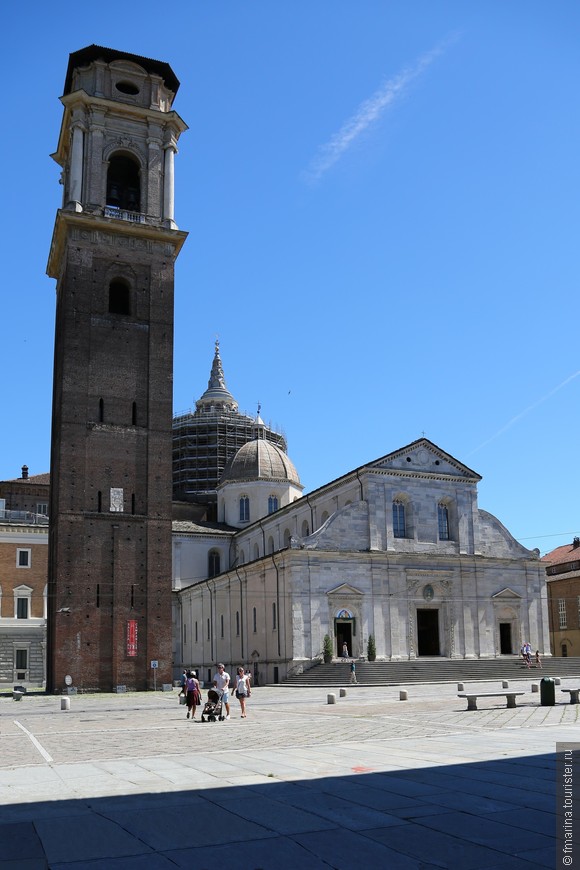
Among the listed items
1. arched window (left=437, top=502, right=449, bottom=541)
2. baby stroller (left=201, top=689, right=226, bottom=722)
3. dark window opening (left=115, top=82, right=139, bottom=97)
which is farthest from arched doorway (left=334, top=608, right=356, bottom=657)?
dark window opening (left=115, top=82, right=139, bottom=97)

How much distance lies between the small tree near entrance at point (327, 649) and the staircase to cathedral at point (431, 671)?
38cm

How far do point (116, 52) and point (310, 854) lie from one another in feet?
177

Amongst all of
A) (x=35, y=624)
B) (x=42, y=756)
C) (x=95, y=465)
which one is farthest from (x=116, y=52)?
(x=42, y=756)

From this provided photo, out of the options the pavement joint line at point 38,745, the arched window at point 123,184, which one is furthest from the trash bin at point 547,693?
the arched window at point 123,184

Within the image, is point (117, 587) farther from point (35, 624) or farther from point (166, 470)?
point (35, 624)

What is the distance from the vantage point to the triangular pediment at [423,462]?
53062mm

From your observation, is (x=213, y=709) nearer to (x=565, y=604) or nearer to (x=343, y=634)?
(x=343, y=634)

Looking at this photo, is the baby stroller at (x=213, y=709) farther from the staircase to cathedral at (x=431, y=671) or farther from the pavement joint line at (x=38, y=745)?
the staircase to cathedral at (x=431, y=671)

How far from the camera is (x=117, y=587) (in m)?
46.4

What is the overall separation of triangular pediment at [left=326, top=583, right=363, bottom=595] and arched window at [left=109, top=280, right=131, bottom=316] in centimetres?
2036

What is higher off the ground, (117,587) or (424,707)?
(117,587)

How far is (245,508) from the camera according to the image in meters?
72.2

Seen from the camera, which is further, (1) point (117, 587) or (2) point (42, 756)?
(1) point (117, 587)

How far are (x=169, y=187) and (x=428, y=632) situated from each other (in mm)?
31621
